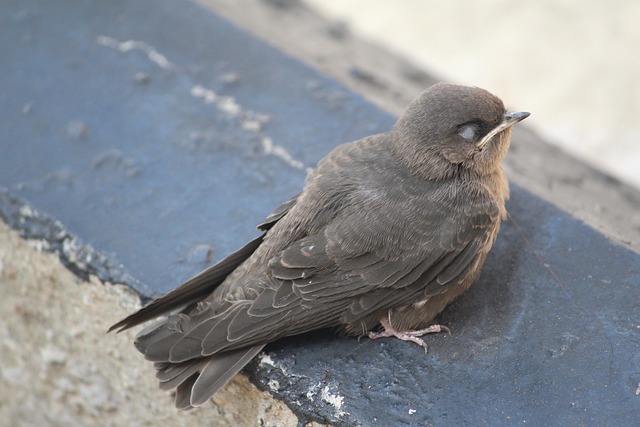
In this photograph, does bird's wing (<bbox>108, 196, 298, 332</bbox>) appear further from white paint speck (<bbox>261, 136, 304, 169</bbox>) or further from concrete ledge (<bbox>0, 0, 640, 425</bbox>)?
white paint speck (<bbox>261, 136, 304, 169</bbox>)

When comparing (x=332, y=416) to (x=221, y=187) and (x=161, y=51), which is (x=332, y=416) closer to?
(x=221, y=187)

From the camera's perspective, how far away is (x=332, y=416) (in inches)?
105

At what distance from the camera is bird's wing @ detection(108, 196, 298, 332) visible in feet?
9.34

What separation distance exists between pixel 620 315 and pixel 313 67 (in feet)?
5.83

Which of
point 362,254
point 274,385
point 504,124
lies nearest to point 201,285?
point 274,385

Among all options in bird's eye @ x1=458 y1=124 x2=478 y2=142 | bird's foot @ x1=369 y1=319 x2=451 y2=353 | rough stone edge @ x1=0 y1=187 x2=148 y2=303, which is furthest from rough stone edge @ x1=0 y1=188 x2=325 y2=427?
bird's eye @ x1=458 y1=124 x2=478 y2=142

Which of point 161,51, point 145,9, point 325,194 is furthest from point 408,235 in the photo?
point 145,9

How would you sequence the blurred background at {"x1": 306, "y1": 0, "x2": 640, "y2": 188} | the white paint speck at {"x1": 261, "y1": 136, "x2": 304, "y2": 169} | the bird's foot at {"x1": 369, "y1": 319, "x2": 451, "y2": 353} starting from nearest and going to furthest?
1. the bird's foot at {"x1": 369, "y1": 319, "x2": 451, "y2": 353}
2. the white paint speck at {"x1": 261, "y1": 136, "x2": 304, "y2": 169}
3. the blurred background at {"x1": 306, "y1": 0, "x2": 640, "y2": 188}

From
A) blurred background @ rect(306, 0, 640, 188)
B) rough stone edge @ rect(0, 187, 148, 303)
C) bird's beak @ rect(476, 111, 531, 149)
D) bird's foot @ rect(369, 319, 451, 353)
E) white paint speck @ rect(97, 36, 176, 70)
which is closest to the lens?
bird's foot @ rect(369, 319, 451, 353)

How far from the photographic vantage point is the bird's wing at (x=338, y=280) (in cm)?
274

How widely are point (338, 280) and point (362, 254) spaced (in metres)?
0.11

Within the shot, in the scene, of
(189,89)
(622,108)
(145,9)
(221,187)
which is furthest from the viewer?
(622,108)

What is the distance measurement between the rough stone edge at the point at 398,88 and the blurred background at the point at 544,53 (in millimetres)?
857

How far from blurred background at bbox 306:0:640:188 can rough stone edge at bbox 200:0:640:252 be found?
0.86m
